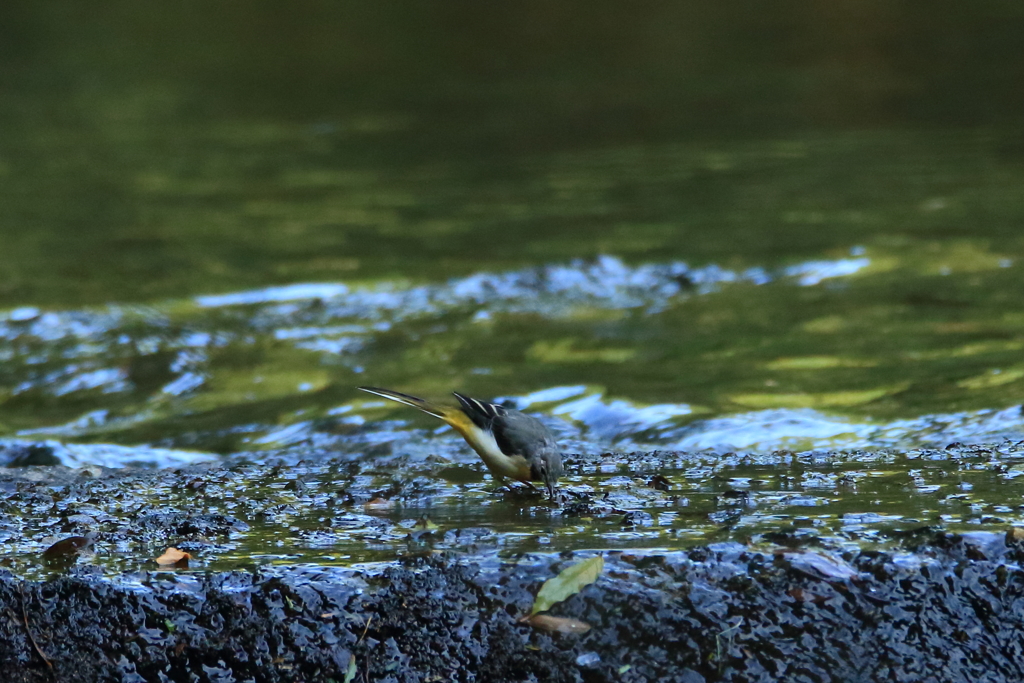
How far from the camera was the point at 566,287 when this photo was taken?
993 cm

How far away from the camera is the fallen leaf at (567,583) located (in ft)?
11.7

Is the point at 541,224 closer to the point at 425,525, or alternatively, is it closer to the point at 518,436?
the point at 518,436

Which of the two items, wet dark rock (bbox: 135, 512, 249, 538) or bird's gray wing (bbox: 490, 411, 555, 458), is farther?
bird's gray wing (bbox: 490, 411, 555, 458)

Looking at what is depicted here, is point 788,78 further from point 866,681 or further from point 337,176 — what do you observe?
point 866,681

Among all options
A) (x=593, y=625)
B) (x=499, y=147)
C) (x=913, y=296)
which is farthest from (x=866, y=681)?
(x=499, y=147)

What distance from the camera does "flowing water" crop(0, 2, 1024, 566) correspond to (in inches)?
202

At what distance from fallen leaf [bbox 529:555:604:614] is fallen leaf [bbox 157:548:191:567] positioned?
1.00 meters

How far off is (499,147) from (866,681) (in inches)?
535

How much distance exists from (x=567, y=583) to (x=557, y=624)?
4.5 inches

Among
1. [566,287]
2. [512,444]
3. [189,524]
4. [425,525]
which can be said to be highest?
[566,287]

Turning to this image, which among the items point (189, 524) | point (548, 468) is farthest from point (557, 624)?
point (189, 524)

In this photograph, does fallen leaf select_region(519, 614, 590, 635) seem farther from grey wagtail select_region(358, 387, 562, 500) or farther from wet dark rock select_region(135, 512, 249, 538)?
wet dark rock select_region(135, 512, 249, 538)

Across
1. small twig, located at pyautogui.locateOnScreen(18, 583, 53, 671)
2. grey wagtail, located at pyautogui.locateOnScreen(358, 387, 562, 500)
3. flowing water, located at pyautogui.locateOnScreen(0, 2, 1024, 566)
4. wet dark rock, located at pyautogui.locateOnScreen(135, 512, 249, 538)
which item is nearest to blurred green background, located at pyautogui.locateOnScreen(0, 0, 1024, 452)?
flowing water, located at pyautogui.locateOnScreen(0, 2, 1024, 566)

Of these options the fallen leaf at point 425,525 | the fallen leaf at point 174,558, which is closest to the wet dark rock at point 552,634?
the fallen leaf at point 174,558
